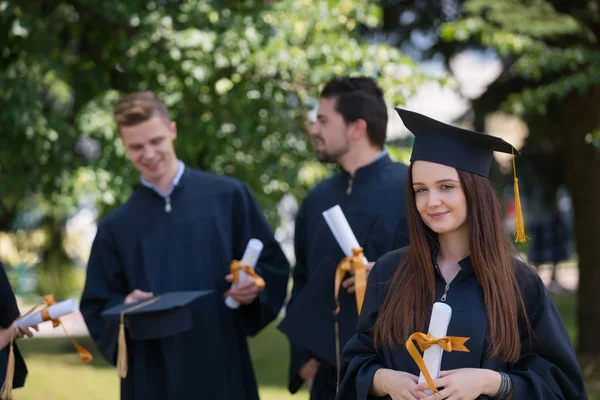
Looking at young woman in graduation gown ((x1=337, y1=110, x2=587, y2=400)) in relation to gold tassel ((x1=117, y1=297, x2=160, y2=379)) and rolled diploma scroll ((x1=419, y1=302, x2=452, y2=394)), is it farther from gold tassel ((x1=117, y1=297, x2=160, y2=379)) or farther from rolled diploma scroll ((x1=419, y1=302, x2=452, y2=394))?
gold tassel ((x1=117, y1=297, x2=160, y2=379))

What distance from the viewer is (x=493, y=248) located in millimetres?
2742

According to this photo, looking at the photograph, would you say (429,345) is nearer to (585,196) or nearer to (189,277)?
(189,277)

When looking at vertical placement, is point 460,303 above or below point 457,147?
below

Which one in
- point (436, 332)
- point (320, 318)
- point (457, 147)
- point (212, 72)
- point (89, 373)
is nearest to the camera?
point (436, 332)

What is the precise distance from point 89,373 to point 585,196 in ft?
19.9

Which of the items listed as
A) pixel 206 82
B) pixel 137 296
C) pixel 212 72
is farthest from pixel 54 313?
pixel 206 82

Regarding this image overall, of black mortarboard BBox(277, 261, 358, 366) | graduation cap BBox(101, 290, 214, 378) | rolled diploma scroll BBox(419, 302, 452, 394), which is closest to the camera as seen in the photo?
rolled diploma scroll BBox(419, 302, 452, 394)

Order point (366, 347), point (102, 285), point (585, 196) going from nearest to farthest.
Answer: point (366, 347) < point (102, 285) < point (585, 196)

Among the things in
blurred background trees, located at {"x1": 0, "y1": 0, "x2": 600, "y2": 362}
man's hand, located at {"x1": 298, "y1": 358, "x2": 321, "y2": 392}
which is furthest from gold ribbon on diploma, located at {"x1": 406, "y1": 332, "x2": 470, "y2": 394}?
blurred background trees, located at {"x1": 0, "y1": 0, "x2": 600, "y2": 362}

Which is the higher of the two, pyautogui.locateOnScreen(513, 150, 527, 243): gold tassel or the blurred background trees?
the blurred background trees

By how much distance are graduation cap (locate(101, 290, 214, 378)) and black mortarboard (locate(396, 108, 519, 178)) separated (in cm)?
146

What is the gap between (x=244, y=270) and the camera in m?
4.07

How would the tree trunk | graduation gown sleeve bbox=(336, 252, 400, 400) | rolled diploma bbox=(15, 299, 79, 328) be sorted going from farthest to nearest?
the tree trunk, rolled diploma bbox=(15, 299, 79, 328), graduation gown sleeve bbox=(336, 252, 400, 400)

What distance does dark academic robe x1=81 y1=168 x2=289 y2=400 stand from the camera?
4207 millimetres
